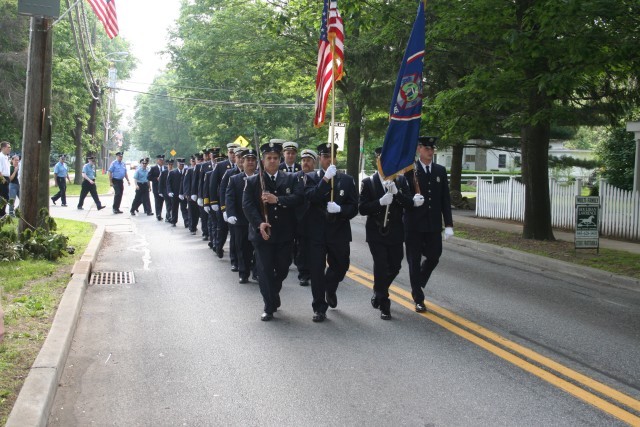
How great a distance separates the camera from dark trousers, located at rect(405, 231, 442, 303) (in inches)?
324

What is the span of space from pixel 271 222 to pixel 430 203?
187 cm

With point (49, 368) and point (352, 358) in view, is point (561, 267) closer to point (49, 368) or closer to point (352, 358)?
point (352, 358)

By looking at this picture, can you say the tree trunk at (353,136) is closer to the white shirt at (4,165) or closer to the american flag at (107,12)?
the american flag at (107,12)

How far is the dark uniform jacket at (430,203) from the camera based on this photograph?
820 centimetres

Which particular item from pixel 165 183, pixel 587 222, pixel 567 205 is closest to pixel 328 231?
pixel 587 222

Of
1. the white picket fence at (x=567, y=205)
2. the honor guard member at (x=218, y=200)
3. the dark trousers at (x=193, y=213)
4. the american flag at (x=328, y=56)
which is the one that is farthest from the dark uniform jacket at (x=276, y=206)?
the white picket fence at (x=567, y=205)

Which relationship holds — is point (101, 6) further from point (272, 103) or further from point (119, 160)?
point (272, 103)

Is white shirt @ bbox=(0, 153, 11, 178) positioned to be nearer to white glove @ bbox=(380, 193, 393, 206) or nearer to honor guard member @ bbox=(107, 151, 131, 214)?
honor guard member @ bbox=(107, 151, 131, 214)

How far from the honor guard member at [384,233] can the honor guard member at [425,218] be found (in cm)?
30

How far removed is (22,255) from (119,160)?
43.0 feet

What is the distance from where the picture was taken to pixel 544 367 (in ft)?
19.7

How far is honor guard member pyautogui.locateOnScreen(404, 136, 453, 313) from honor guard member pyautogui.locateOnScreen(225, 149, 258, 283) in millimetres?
2325

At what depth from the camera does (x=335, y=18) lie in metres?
9.01

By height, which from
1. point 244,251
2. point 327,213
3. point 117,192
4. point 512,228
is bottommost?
point 512,228
